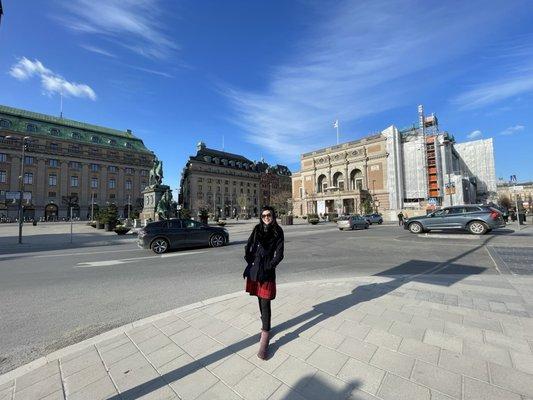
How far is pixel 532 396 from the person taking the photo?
238 centimetres

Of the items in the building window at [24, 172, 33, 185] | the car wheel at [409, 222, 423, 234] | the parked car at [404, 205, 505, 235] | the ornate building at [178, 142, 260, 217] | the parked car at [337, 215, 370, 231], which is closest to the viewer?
the parked car at [404, 205, 505, 235]

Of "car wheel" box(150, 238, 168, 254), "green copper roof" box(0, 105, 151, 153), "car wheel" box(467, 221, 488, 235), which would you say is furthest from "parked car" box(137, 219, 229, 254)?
"green copper roof" box(0, 105, 151, 153)

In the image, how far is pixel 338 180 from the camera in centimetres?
8275

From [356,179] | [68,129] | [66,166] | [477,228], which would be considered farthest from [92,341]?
[68,129]

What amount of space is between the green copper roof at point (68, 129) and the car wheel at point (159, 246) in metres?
77.6

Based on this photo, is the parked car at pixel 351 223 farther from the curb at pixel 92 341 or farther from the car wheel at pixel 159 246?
the curb at pixel 92 341

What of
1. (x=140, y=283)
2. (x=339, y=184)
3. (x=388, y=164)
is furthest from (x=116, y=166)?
(x=140, y=283)

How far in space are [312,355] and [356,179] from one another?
78820 millimetres

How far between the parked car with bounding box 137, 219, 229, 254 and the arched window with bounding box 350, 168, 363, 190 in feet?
220

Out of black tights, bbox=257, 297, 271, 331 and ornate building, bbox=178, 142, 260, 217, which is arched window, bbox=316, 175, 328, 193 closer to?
ornate building, bbox=178, 142, 260, 217

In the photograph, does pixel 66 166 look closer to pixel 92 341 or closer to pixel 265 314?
pixel 92 341

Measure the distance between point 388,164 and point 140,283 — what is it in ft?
227

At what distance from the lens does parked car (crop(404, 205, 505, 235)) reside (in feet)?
47.9

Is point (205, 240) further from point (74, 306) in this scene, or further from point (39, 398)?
point (39, 398)
